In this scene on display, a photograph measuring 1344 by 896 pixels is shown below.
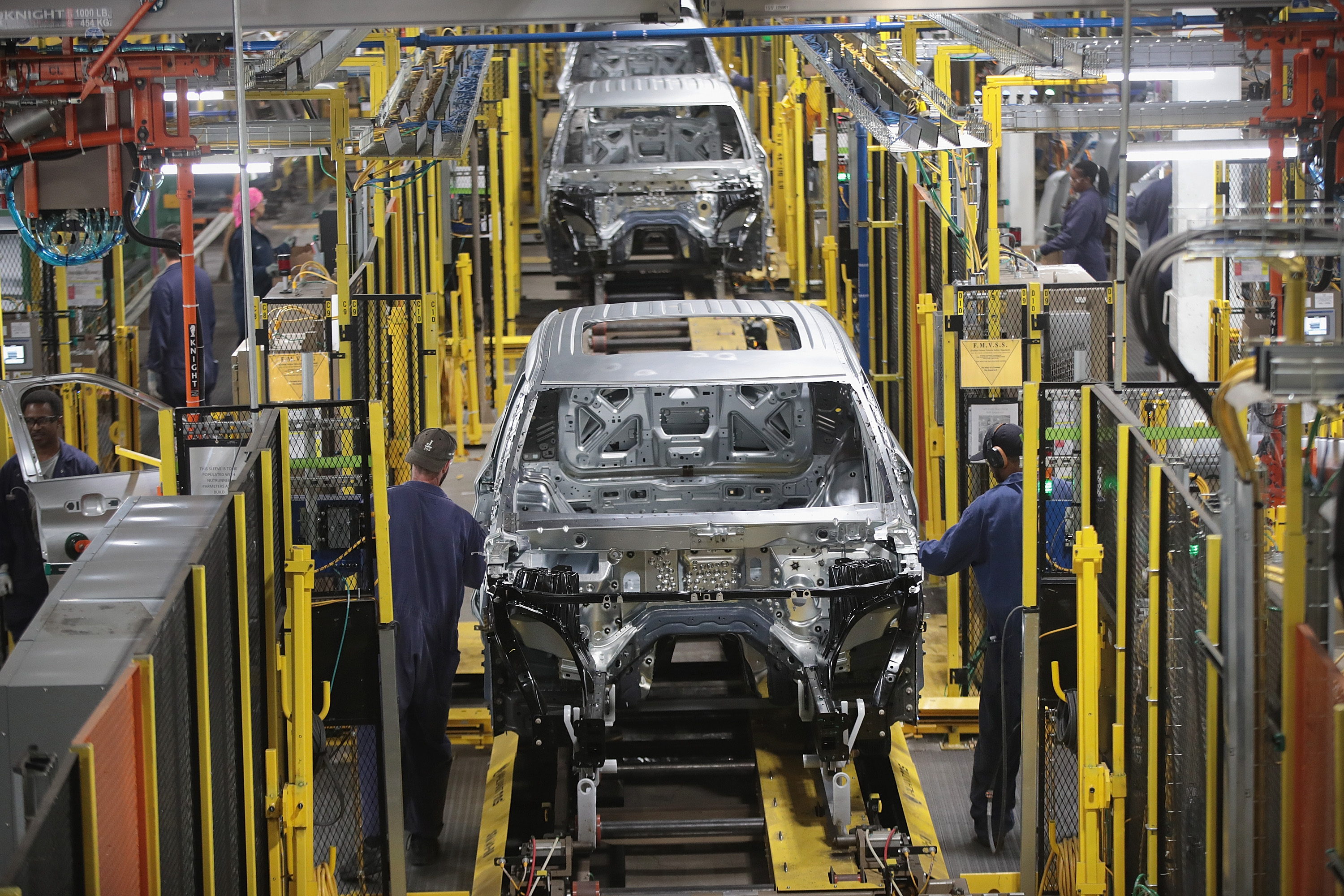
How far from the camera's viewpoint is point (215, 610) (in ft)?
11.1

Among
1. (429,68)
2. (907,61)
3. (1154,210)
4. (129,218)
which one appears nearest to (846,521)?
(129,218)

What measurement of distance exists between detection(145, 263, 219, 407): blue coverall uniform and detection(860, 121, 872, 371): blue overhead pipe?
189 inches

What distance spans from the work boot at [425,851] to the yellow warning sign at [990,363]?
292 centimetres

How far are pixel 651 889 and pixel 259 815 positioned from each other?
1553 mm

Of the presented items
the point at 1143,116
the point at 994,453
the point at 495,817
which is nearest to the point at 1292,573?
the point at 994,453

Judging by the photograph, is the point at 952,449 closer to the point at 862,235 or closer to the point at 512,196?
the point at 862,235

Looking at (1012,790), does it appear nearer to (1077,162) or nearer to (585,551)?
(585,551)

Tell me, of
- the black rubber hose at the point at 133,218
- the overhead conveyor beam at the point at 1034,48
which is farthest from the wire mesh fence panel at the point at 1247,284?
the black rubber hose at the point at 133,218

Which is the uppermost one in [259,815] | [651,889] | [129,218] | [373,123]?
[373,123]

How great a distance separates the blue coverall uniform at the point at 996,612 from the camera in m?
5.41

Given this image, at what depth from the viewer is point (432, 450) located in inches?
218

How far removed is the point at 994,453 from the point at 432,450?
2080 mm

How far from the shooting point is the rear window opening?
9578mm

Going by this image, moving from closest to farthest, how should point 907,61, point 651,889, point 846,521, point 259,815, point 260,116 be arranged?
point 259,815
point 651,889
point 846,521
point 907,61
point 260,116
